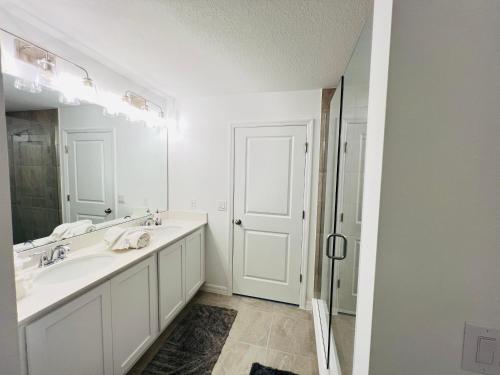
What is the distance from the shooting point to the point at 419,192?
46cm

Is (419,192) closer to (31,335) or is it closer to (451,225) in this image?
(451,225)

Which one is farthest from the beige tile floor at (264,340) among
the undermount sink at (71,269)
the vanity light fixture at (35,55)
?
the vanity light fixture at (35,55)

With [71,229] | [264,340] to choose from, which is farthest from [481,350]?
[71,229]

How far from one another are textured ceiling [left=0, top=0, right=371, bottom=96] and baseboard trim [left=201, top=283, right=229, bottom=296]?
2277 mm

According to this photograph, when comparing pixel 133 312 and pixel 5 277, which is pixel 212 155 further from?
pixel 5 277

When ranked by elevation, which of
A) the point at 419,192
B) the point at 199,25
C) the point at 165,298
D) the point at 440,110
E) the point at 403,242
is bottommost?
the point at 165,298

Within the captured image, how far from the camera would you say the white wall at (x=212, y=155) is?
7.23 ft

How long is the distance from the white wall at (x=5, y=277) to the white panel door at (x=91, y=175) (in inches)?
47.1

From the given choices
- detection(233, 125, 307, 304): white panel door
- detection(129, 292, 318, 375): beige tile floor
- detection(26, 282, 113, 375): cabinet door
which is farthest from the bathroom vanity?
detection(233, 125, 307, 304): white panel door

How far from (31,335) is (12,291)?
541 mm

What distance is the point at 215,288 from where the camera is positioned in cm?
245

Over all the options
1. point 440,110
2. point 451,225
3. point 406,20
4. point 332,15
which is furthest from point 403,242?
point 332,15

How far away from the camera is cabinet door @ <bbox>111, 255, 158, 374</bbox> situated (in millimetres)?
1255

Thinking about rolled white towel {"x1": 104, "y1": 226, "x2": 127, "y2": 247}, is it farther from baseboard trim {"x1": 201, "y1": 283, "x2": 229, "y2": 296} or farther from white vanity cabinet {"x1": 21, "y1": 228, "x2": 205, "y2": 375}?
baseboard trim {"x1": 201, "y1": 283, "x2": 229, "y2": 296}
